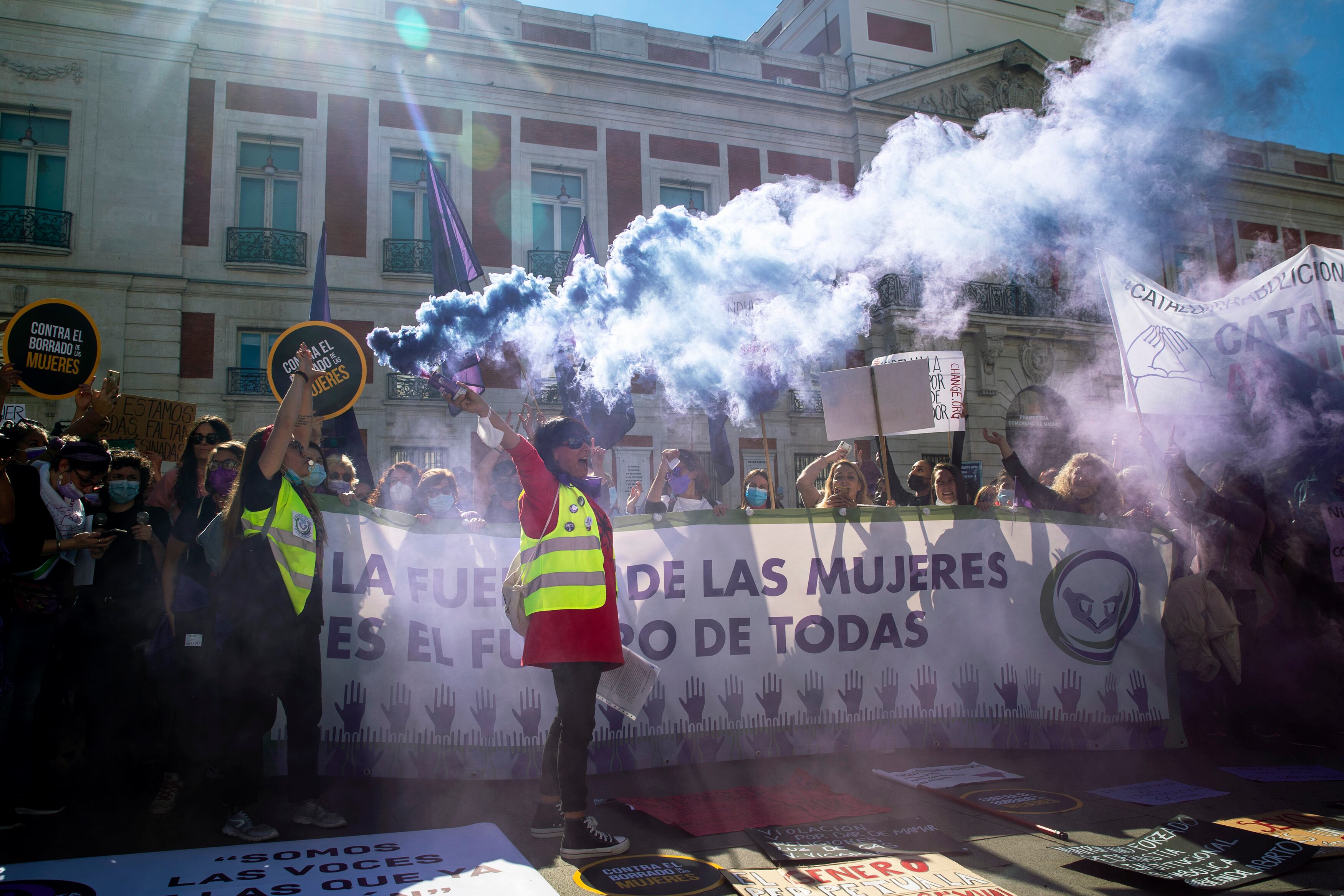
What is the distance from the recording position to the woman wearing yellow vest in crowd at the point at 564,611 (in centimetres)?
335

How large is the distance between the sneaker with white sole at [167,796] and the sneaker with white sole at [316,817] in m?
0.68

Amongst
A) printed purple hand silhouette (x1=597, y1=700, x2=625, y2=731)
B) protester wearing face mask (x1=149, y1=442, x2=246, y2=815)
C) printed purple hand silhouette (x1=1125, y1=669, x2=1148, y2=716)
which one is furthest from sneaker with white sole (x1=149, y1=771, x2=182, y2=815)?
printed purple hand silhouette (x1=1125, y1=669, x2=1148, y2=716)

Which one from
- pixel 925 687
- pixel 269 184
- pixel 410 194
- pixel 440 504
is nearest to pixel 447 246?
pixel 440 504

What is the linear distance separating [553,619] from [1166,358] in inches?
189

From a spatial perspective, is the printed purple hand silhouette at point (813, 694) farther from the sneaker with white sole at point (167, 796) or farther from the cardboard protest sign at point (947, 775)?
the sneaker with white sole at point (167, 796)

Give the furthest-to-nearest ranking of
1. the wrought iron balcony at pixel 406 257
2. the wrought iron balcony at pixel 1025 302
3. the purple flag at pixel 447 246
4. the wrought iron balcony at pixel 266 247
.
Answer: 1. the wrought iron balcony at pixel 1025 302
2. the wrought iron balcony at pixel 406 257
3. the wrought iron balcony at pixel 266 247
4. the purple flag at pixel 447 246

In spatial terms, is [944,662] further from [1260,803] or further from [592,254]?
[592,254]

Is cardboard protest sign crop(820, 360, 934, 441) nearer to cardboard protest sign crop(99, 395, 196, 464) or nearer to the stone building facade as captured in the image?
cardboard protest sign crop(99, 395, 196, 464)

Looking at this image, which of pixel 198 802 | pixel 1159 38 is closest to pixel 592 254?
pixel 1159 38

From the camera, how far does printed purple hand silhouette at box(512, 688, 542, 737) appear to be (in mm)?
4301

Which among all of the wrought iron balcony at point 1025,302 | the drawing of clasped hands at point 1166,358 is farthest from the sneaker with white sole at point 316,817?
the wrought iron balcony at point 1025,302

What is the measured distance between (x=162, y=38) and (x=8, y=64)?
232 centimetres

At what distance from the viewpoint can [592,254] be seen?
31.9ft

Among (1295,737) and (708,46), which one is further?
(708,46)
